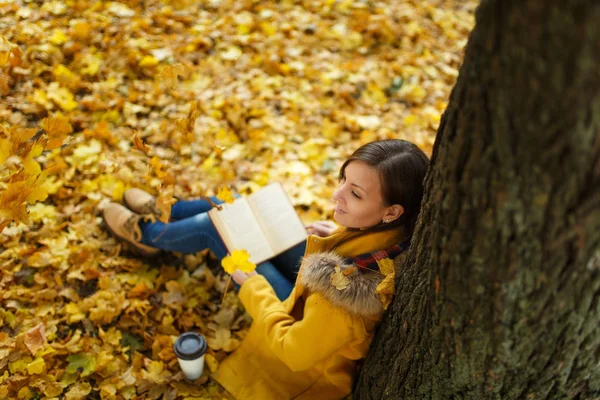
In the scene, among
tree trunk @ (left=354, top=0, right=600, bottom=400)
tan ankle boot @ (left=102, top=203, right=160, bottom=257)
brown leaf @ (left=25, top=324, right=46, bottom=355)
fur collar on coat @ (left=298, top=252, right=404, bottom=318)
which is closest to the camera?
tree trunk @ (left=354, top=0, right=600, bottom=400)

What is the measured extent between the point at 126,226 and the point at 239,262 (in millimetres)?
782

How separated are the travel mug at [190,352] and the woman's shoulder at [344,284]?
1.97 feet

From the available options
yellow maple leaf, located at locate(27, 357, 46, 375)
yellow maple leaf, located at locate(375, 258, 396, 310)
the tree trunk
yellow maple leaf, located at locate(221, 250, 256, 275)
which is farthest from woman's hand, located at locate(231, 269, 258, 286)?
yellow maple leaf, located at locate(27, 357, 46, 375)

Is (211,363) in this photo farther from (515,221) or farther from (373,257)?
(515,221)

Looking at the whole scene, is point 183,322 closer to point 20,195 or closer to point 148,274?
point 148,274

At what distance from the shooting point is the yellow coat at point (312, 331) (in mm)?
1535

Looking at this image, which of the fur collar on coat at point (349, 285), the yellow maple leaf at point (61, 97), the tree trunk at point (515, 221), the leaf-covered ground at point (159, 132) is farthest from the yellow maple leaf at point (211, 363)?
the yellow maple leaf at point (61, 97)

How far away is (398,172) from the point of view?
1.65m

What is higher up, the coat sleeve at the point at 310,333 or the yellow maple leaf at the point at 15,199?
the yellow maple leaf at the point at 15,199

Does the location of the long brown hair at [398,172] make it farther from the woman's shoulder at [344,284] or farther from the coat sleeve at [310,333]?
the coat sleeve at [310,333]

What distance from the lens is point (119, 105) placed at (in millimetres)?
3018

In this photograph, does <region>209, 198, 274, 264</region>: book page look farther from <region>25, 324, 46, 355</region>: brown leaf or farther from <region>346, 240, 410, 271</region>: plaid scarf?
<region>25, 324, 46, 355</region>: brown leaf

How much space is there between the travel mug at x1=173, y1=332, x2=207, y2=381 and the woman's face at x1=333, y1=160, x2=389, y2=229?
31.0 inches

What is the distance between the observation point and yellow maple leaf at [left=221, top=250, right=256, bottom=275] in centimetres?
193
